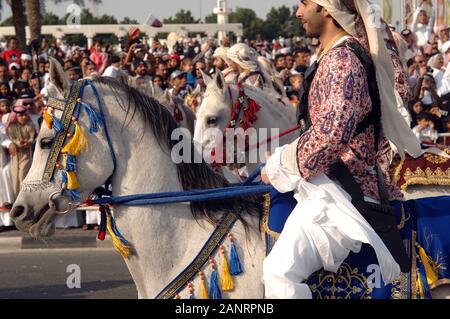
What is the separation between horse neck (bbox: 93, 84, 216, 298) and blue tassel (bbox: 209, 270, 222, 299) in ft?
0.57

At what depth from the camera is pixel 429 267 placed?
454cm

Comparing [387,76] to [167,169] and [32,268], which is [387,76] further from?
[32,268]

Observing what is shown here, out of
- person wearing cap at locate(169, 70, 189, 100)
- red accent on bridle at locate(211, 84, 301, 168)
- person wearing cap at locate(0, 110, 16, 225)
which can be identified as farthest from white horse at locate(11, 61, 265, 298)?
person wearing cap at locate(169, 70, 189, 100)

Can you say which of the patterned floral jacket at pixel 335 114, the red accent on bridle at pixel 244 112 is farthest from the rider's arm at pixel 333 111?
the red accent on bridle at pixel 244 112

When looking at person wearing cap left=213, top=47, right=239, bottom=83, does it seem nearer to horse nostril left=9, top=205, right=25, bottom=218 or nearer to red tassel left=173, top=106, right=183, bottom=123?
red tassel left=173, top=106, right=183, bottom=123

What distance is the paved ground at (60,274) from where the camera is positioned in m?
9.36

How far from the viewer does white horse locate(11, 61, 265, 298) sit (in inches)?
183

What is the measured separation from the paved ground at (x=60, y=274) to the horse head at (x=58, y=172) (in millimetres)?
4464

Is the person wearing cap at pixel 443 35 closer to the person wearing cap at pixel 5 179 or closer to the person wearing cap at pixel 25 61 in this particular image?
the person wearing cap at pixel 25 61

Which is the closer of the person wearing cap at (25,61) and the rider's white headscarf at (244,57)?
the rider's white headscarf at (244,57)

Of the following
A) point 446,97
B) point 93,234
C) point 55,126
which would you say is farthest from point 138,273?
point 446,97

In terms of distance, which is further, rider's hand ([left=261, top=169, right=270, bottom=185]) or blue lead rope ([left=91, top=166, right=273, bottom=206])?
blue lead rope ([left=91, top=166, right=273, bottom=206])

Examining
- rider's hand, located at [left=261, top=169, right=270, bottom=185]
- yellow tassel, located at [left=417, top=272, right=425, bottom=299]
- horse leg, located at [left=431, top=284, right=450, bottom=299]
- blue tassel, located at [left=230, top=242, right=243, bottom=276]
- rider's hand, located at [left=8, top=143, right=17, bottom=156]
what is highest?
rider's hand, located at [left=261, top=169, right=270, bottom=185]
